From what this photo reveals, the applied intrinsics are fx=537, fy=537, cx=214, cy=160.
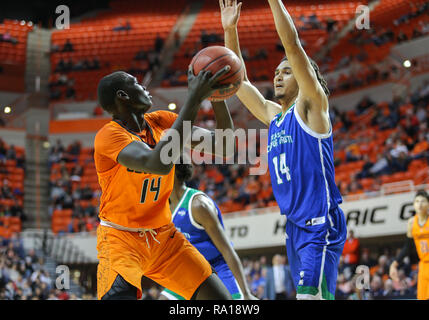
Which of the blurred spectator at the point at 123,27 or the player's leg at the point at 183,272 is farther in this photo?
the blurred spectator at the point at 123,27

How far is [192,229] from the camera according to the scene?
5297 mm

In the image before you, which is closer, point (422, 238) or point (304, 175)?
point (304, 175)

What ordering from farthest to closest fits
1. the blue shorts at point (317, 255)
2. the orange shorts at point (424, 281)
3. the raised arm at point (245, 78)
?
1. the orange shorts at point (424, 281)
2. the raised arm at point (245, 78)
3. the blue shorts at point (317, 255)

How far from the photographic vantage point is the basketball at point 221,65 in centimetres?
333

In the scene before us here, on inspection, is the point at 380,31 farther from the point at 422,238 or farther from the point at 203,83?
the point at 203,83

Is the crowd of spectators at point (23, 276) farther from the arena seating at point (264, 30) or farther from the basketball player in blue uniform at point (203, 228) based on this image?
the arena seating at point (264, 30)

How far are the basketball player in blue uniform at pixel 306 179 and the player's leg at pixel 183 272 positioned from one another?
57 centimetres

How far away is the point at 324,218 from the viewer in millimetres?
3625

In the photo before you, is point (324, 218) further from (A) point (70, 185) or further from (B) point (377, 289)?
(A) point (70, 185)

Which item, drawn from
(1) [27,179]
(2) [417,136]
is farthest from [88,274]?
(2) [417,136]

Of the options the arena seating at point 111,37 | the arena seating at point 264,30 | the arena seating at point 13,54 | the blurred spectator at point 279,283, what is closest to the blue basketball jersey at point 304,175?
the blurred spectator at point 279,283

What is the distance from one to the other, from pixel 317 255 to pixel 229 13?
2209mm

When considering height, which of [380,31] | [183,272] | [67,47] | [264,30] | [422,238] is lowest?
[183,272]

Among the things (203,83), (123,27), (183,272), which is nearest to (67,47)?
(123,27)
